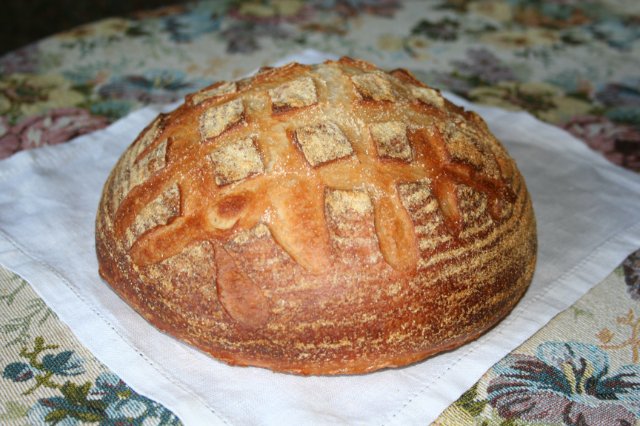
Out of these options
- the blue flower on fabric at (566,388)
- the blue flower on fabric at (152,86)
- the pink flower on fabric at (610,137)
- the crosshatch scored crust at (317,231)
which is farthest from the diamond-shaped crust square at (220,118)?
the pink flower on fabric at (610,137)

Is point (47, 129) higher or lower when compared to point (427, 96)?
lower

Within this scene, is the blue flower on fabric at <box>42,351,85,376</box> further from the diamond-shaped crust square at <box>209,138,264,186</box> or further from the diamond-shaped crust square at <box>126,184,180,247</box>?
the diamond-shaped crust square at <box>209,138,264,186</box>

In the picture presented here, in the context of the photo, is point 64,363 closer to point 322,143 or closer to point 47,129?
point 322,143

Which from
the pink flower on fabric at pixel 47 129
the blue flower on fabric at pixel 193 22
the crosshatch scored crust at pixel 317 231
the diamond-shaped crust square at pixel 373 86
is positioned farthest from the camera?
the blue flower on fabric at pixel 193 22

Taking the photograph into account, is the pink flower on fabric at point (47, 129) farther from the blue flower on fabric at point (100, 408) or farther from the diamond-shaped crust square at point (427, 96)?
the diamond-shaped crust square at point (427, 96)

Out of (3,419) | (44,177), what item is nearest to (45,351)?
(3,419)

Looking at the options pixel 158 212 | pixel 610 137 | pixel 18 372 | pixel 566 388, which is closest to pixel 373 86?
pixel 158 212
